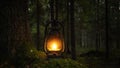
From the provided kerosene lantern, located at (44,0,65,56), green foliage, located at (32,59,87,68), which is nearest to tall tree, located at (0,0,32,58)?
green foliage, located at (32,59,87,68)

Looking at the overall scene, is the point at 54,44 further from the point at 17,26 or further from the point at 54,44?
the point at 17,26

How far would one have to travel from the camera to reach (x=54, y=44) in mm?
4441

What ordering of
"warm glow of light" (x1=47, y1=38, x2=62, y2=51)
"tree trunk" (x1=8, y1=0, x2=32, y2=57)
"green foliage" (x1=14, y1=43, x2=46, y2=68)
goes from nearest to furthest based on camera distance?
"warm glow of light" (x1=47, y1=38, x2=62, y2=51)
"green foliage" (x1=14, y1=43, x2=46, y2=68)
"tree trunk" (x1=8, y1=0, x2=32, y2=57)

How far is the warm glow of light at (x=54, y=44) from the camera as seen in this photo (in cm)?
442

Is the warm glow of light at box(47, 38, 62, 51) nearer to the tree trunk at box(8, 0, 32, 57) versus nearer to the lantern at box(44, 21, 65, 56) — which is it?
the lantern at box(44, 21, 65, 56)

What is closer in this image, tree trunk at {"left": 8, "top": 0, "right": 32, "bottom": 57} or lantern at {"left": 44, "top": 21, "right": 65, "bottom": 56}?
lantern at {"left": 44, "top": 21, "right": 65, "bottom": 56}

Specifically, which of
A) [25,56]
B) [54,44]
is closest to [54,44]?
[54,44]

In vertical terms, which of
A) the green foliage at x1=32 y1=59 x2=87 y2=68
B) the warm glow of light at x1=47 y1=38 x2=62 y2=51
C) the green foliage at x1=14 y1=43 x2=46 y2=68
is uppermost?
the warm glow of light at x1=47 y1=38 x2=62 y2=51

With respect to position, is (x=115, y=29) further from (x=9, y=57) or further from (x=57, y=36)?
(x=57, y=36)

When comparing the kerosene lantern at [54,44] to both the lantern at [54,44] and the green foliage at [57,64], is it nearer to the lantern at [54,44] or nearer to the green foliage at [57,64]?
→ the lantern at [54,44]

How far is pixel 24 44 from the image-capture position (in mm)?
8211

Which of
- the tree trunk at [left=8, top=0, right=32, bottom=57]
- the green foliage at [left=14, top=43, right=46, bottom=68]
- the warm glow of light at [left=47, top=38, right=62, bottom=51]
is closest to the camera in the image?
the warm glow of light at [left=47, top=38, right=62, bottom=51]

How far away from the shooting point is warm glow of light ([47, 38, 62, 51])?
4.42 m

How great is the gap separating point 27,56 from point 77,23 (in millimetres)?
47982
